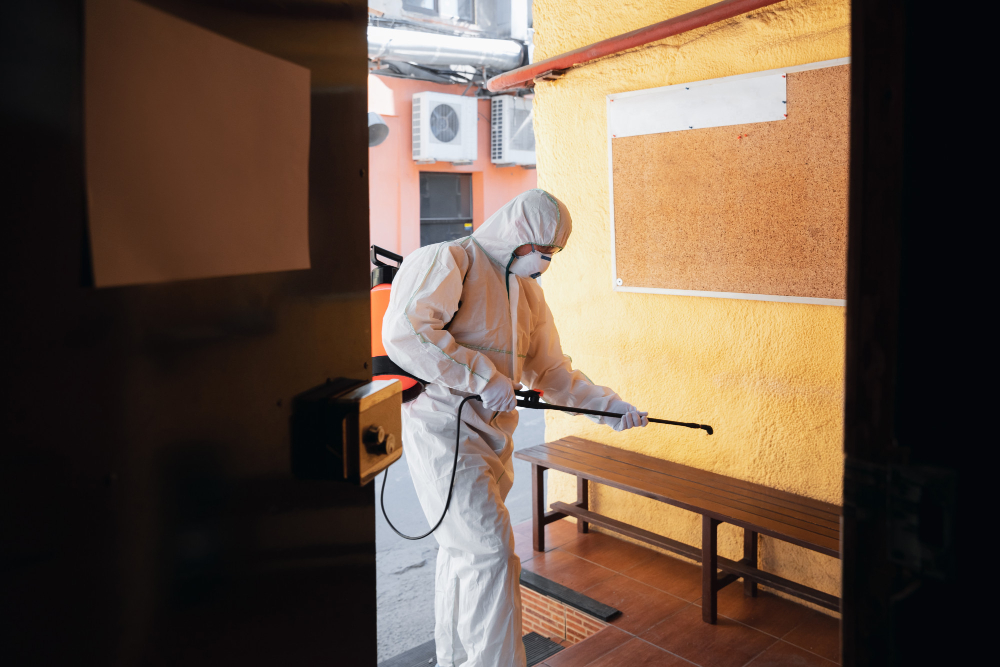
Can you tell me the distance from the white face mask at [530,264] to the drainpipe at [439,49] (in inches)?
200

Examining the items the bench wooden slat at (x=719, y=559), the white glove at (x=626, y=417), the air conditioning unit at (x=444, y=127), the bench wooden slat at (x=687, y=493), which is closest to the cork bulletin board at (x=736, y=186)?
the white glove at (x=626, y=417)

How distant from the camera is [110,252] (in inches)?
25.3

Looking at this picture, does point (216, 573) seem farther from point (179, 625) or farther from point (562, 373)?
point (562, 373)

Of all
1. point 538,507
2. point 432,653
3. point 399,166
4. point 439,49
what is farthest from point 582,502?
point 399,166

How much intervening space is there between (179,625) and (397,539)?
3.46 metres

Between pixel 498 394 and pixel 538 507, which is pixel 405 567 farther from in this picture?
pixel 498 394

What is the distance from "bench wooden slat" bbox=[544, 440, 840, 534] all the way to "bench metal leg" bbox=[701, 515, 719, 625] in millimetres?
124

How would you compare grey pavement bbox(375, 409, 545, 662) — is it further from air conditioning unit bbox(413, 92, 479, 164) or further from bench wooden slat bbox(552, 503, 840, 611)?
air conditioning unit bbox(413, 92, 479, 164)

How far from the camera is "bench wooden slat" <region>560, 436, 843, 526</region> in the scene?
2803 mm

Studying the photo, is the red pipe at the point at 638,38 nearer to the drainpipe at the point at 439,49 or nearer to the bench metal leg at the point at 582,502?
the bench metal leg at the point at 582,502

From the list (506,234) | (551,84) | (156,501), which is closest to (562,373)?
(506,234)

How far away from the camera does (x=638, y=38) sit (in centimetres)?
317

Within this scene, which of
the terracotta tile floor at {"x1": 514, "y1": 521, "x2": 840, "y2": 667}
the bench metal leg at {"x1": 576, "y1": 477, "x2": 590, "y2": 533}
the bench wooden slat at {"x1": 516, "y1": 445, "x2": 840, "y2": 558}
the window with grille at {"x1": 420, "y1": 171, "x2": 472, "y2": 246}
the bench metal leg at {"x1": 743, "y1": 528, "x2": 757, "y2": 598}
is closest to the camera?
the bench wooden slat at {"x1": 516, "y1": 445, "x2": 840, "y2": 558}

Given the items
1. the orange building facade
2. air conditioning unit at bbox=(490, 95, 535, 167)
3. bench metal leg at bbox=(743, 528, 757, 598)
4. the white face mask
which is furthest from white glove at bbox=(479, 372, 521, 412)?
air conditioning unit at bbox=(490, 95, 535, 167)
